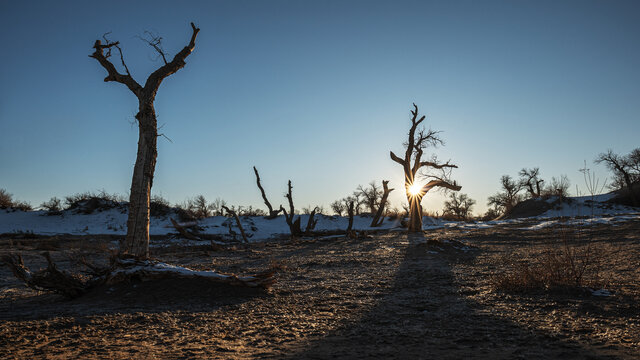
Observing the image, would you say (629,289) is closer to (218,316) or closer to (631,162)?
(218,316)

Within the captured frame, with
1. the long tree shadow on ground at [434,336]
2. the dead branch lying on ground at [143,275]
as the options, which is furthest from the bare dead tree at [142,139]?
the long tree shadow on ground at [434,336]

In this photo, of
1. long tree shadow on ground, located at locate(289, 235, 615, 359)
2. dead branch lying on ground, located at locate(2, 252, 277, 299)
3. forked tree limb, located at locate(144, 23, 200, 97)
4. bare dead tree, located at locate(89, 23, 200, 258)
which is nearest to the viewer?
long tree shadow on ground, located at locate(289, 235, 615, 359)

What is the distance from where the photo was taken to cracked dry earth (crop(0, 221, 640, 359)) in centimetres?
269

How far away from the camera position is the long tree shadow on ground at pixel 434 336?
2592 mm

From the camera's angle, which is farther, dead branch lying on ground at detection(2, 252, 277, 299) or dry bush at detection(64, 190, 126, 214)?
dry bush at detection(64, 190, 126, 214)

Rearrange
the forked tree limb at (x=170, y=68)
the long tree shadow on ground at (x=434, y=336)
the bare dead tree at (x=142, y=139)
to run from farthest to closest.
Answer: the forked tree limb at (x=170, y=68) < the bare dead tree at (x=142, y=139) < the long tree shadow on ground at (x=434, y=336)

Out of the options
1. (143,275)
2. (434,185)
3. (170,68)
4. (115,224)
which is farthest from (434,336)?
(115,224)

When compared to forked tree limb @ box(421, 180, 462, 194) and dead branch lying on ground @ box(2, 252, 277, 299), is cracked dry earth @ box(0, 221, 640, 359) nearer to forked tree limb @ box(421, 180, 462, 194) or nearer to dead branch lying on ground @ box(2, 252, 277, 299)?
dead branch lying on ground @ box(2, 252, 277, 299)

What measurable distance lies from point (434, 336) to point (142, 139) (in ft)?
19.2

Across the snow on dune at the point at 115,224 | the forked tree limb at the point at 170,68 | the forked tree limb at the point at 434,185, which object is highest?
the forked tree limb at the point at 170,68

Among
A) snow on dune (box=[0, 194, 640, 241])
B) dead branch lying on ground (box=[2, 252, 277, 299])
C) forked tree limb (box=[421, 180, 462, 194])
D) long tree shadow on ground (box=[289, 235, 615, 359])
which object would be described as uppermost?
forked tree limb (box=[421, 180, 462, 194])

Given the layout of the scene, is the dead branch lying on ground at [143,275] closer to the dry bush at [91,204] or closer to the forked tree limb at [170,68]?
the forked tree limb at [170,68]

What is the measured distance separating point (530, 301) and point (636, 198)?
33948 millimetres

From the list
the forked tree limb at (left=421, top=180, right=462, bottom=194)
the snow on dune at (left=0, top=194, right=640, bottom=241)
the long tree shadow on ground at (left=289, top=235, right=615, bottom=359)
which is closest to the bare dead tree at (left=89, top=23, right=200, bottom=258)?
the long tree shadow on ground at (left=289, top=235, right=615, bottom=359)
